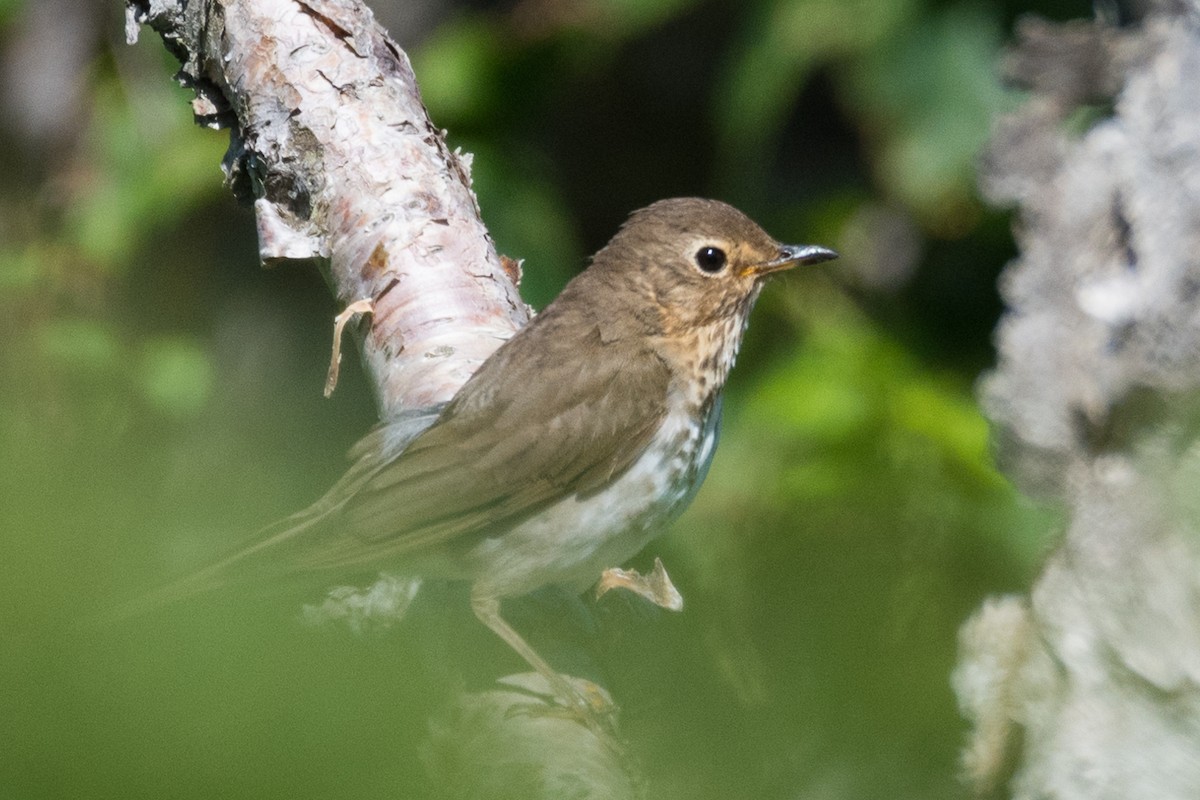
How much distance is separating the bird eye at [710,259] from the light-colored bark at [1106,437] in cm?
74

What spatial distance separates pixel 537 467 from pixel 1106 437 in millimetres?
1304

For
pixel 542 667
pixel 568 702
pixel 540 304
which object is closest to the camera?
pixel 568 702

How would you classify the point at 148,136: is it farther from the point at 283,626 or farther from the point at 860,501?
the point at 283,626

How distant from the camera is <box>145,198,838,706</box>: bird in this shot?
10.2 feet

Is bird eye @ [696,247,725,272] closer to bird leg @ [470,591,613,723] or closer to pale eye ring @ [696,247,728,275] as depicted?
pale eye ring @ [696,247,728,275]

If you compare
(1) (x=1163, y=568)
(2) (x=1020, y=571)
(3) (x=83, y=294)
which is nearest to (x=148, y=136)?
(3) (x=83, y=294)

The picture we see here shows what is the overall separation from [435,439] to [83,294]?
10.1ft

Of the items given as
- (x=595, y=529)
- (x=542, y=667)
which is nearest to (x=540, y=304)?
(x=595, y=529)

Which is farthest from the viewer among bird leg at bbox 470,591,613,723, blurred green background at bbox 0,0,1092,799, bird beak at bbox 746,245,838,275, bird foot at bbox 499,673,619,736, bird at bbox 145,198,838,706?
bird beak at bbox 746,245,838,275

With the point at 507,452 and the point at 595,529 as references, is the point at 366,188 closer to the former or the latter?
the point at 507,452

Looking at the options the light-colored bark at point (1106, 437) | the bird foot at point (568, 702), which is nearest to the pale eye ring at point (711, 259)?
the light-colored bark at point (1106, 437)

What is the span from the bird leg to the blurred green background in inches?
2.4

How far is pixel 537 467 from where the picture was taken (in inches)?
126

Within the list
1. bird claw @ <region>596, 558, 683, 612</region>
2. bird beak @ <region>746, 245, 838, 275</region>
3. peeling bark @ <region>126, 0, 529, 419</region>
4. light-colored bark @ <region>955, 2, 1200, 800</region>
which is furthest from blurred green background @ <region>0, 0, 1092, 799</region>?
bird beak @ <region>746, 245, 838, 275</region>
